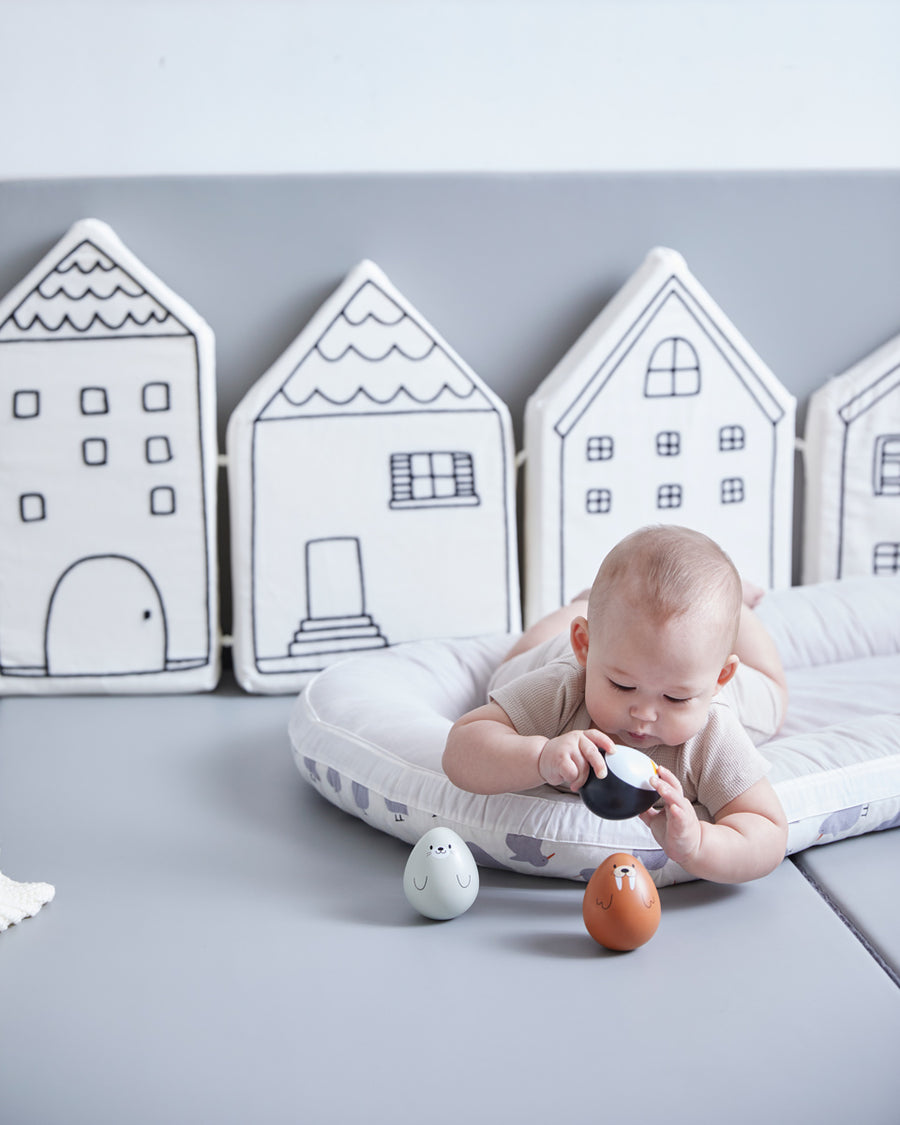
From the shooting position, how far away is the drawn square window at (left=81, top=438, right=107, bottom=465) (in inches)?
58.9

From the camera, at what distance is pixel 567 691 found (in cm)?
98

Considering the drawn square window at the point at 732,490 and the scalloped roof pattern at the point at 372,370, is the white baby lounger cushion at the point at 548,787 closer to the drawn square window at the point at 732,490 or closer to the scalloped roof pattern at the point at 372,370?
the drawn square window at the point at 732,490

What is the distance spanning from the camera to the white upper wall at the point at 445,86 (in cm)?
152

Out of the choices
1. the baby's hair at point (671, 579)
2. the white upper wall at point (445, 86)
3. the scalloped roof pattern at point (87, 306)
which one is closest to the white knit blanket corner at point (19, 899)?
the baby's hair at point (671, 579)

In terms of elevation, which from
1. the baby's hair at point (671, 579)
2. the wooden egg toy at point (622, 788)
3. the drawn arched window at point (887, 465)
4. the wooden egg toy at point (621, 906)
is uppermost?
the drawn arched window at point (887, 465)

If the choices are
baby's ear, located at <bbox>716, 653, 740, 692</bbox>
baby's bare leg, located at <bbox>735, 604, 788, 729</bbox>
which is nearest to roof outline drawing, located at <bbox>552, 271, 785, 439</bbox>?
baby's bare leg, located at <bbox>735, 604, 788, 729</bbox>

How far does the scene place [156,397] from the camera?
4.92ft

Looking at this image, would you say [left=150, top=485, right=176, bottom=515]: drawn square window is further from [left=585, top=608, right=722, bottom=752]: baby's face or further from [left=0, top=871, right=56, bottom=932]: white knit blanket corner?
[left=585, top=608, right=722, bottom=752]: baby's face

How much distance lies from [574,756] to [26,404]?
39.9 inches

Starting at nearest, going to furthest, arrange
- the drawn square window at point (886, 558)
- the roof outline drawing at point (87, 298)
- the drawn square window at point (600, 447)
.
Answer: the roof outline drawing at point (87, 298) → the drawn square window at point (600, 447) → the drawn square window at point (886, 558)

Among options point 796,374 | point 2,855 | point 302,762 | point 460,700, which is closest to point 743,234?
point 796,374

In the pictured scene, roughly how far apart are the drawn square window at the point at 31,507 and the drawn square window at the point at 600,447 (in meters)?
0.80

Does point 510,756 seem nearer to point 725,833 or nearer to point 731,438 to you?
point 725,833

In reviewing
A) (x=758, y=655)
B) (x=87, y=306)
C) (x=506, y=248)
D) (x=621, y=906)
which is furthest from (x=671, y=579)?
(x=87, y=306)
